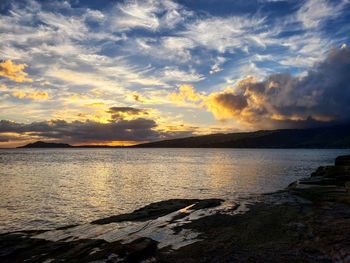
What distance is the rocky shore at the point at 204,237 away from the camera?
17.0 m

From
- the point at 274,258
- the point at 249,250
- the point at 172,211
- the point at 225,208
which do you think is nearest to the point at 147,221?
the point at 172,211

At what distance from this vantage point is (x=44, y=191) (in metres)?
52.5

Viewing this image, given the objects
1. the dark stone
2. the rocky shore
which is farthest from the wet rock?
the dark stone

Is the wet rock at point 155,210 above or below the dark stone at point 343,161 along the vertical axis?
below

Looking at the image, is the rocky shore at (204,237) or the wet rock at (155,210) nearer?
the rocky shore at (204,237)

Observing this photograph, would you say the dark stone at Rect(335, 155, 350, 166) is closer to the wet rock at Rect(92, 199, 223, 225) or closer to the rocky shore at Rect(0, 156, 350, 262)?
the rocky shore at Rect(0, 156, 350, 262)

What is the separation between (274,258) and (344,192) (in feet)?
83.3

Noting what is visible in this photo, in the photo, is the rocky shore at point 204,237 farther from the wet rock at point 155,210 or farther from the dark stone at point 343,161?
the dark stone at point 343,161

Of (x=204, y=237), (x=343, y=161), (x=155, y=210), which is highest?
(x=343, y=161)

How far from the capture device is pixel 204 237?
20750 millimetres

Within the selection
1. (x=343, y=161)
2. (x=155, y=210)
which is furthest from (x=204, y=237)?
(x=343, y=161)

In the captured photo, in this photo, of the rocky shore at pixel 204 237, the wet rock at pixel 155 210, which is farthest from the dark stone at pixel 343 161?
the wet rock at pixel 155 210

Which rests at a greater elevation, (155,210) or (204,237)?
(204,237)

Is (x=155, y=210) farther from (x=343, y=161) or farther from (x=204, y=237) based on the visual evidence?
(x=343, y=161)
